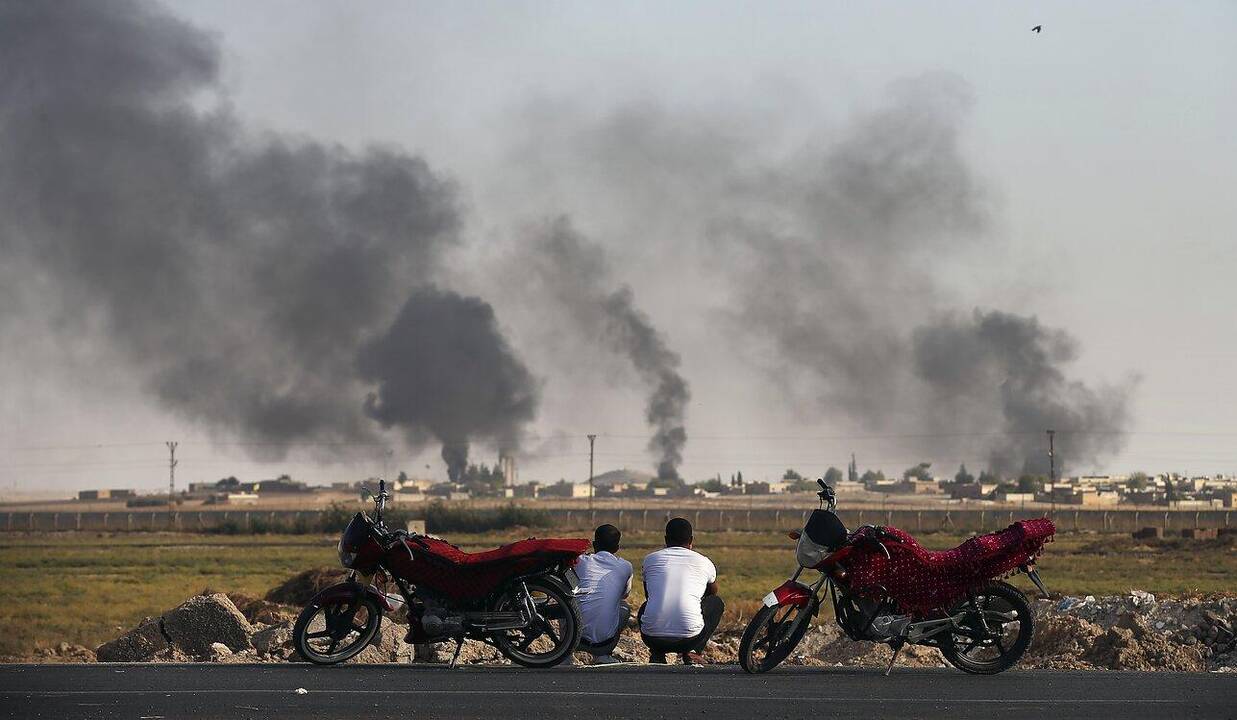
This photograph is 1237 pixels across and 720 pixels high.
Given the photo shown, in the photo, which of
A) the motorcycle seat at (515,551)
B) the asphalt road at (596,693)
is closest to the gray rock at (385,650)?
the asphalt road at (596,693)

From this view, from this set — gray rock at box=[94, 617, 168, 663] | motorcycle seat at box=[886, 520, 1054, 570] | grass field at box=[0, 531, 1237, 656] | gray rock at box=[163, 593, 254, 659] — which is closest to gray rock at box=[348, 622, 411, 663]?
gray rock at box=[163, 593, 254, 659]

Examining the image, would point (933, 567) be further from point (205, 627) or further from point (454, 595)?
point (205, 627)

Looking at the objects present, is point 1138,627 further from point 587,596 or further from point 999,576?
point 587,596

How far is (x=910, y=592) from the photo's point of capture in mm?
12828

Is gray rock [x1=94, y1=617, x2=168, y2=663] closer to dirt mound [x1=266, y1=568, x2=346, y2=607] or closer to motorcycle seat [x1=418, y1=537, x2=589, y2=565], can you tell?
motorcycle seat [x1=418, y1=537, x2=589, y2=565]

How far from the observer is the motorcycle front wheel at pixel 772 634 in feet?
41.8

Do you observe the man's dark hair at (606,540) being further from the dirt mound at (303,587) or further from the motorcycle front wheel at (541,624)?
the dirt mound at (303,587)

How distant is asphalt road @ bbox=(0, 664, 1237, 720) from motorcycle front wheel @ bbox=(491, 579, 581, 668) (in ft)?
0.65

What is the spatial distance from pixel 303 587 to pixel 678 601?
22604 mm

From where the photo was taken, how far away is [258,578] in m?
52.8

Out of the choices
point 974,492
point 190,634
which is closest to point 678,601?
point 190,634

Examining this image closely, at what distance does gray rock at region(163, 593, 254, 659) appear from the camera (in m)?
17.5

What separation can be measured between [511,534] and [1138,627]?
8390cm

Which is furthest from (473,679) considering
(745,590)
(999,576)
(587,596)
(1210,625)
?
(745,590)
